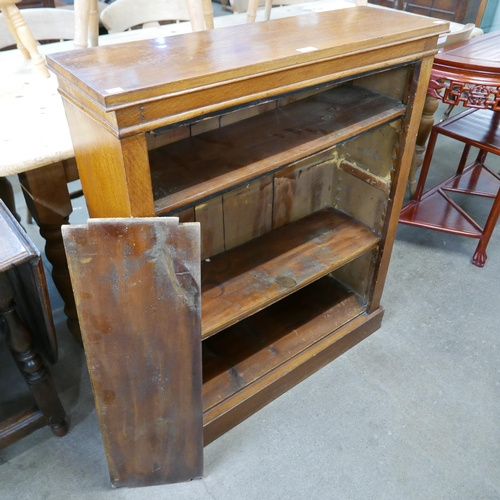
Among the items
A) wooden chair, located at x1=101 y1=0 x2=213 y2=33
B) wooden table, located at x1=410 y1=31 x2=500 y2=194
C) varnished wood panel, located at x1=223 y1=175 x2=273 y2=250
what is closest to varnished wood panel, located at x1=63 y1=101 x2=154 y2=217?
varnished wood panel, located at x1=223 y1=175 x2=273 y2=250

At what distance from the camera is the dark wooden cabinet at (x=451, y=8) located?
459cm

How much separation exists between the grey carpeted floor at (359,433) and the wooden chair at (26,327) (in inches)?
5.3

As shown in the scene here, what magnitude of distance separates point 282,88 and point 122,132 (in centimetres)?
37

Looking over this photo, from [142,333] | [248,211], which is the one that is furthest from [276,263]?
[142,333]

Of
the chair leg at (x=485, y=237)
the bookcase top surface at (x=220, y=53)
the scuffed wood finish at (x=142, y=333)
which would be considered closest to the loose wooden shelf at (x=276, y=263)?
the scuffed wood finish at (x=142, y=333)

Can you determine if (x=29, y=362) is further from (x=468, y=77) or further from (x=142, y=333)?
(x=468, y=77)

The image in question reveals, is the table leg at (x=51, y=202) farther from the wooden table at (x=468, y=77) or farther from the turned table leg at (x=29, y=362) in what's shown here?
the wooden table at (x=468, y=77)

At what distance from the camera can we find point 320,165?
64.3 inches

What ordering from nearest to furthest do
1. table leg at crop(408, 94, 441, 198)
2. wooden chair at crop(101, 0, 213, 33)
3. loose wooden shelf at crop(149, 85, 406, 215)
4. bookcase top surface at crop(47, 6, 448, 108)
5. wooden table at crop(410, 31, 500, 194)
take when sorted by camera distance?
bookcase top surface at crop(47, 6, 448, 108)
loose wooden shelf at crop(149, 85, 406, 215)
wooden table at crop(410, 31, 500, 194)
wooden chair at crop(101, 0, 213, 33)
table leg at crop(408, 94, 441, 198)

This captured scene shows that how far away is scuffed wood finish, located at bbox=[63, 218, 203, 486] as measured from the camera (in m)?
0.91

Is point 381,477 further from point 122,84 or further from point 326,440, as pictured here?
point 122,84

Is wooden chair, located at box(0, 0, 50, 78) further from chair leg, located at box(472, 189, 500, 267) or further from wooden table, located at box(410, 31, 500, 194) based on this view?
chair leg, located at box(472, 189, 500, 267)

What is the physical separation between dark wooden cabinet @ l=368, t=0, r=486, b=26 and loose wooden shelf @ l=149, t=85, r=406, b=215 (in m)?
4.01

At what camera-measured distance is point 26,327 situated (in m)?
1.30
